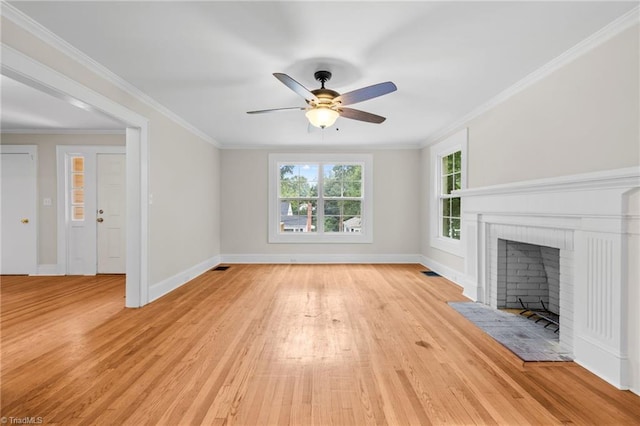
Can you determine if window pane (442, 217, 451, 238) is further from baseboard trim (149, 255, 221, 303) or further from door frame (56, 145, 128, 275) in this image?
door frame (56, 145, 128, 275)

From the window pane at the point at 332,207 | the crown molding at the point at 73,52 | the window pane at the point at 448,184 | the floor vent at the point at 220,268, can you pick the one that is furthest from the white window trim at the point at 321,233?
the crown molding at the point at 73,52

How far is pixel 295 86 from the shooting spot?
2.46 metres

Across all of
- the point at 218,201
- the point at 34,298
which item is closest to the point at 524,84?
the point at 218,201

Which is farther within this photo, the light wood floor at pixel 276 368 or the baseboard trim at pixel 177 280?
the baseboard trim at pixel 177 280

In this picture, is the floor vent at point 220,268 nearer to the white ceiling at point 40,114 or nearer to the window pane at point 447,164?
the white ceiling at point 40,114

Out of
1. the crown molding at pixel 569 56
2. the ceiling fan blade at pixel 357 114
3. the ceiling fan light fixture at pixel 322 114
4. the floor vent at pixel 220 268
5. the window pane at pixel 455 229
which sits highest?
the crown molding at pixel 569 56

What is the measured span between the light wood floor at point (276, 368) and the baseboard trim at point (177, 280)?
20 centimetres

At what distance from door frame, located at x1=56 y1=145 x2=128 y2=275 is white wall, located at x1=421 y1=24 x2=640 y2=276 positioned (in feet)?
19.1

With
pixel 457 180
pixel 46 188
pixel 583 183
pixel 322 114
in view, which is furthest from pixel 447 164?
pixel 46 188

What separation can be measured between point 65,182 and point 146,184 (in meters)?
2.74

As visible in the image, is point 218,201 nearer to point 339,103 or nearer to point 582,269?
point 339,103

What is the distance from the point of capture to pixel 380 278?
5.00m

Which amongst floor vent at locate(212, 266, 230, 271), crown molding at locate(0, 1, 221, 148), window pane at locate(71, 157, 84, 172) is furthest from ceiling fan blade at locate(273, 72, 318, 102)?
window pane at locate(71, 157, 84, 172)

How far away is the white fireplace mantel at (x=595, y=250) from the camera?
6.37 feet
